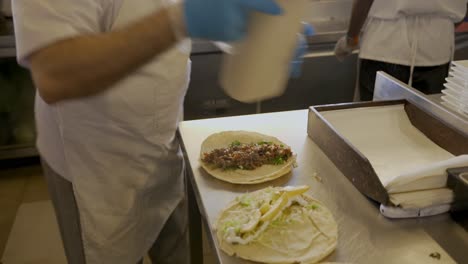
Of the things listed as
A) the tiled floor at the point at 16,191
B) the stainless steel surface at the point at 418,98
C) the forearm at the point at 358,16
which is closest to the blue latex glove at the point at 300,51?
the stainless steel surface at the point at 418,98

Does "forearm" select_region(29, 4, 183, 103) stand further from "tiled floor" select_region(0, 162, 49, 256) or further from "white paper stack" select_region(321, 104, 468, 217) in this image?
"tiled floor" select_region(0, 162, 49, 256)

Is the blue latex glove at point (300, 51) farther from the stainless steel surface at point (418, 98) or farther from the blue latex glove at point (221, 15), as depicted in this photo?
the stainless steel surface at point (418, 98)

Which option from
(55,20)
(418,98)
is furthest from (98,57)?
(418,98)

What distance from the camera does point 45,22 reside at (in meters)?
0.82

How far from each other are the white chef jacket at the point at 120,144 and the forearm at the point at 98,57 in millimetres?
245

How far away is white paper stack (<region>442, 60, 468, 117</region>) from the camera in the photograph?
4.22 ft

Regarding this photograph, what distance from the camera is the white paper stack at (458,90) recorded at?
129 centimetres

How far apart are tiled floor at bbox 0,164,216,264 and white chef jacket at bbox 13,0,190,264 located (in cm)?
111

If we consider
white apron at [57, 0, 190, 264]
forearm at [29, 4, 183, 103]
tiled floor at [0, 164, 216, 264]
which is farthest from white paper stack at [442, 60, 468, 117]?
tiled floor at [0, 164, 216, 264]

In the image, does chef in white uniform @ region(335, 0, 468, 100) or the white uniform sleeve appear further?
chef in white uniform @ region(335, 0, 468, 100)

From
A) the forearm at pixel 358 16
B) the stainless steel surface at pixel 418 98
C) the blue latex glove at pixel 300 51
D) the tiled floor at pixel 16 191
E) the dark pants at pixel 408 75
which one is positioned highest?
the blue latex glove at pixel 300 51

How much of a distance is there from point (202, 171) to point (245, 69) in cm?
51

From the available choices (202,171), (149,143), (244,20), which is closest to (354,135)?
(202,171)

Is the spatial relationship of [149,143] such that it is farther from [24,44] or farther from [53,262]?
[53,262]
